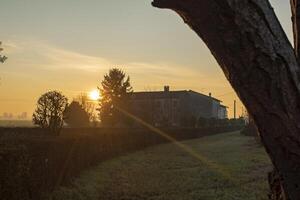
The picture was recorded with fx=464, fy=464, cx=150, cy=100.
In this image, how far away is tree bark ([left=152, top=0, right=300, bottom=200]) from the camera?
6.13ft

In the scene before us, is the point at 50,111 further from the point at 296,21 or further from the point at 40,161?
the point at 296,21

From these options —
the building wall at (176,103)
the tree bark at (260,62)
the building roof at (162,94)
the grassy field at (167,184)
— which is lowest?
the grassy field at (167,184)

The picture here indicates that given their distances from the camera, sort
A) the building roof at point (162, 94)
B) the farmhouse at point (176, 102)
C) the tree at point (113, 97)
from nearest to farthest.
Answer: the tree at point (113, 97)
the farmhouse at point (176, 102)
the building roof at point (162, 94)

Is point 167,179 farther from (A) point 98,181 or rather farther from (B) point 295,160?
(B) point 295,160

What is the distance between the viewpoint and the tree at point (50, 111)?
32438 millimetres

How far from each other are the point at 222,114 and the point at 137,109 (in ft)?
283

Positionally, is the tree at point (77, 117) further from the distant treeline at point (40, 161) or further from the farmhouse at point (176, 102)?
the distant treeline at point (40, 161)

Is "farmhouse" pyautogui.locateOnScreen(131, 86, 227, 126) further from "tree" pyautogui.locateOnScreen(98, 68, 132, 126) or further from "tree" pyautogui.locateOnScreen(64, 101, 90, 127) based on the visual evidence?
"tree" pyautogui.locateOnScreen(64, 101, 90, 127)

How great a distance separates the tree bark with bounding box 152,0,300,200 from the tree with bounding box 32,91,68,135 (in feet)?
102

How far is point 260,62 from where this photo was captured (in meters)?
1.90

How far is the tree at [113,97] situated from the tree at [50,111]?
114 ft

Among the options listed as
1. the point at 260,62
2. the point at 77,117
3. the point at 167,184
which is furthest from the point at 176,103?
the point at 260,62

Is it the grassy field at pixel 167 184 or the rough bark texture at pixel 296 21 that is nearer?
the rough bark texture at pixel 296 21

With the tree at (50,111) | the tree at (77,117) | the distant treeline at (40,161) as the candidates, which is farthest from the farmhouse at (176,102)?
the distant treeline at (40,161)
